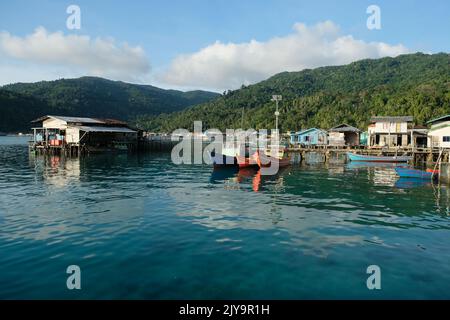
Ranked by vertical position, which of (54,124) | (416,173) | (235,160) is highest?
(54,124)

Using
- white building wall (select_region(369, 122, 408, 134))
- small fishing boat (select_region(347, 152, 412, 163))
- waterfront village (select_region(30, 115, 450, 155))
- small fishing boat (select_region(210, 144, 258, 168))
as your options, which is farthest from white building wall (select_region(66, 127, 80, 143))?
white building wall (select_region(369, 122, 408, 134))

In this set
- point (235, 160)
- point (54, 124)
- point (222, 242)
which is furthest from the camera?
point (54, 124)

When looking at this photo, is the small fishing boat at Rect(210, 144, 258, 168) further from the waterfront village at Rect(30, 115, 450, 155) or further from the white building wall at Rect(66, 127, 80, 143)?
the white building wall at Rect(66, 127, 80, 143)

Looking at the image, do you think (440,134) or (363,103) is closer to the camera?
(440,134)

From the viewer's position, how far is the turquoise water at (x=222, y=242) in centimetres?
1047

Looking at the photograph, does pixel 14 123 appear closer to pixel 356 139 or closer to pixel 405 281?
pixel 356 139

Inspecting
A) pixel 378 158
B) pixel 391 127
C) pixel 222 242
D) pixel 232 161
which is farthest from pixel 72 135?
pixel 391 127

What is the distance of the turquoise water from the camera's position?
10469 mm

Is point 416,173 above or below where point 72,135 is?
below

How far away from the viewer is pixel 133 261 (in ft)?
40.5

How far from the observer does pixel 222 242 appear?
14.6 metres

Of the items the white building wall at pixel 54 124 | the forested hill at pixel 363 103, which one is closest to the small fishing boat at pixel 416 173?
the white building wall at pixel 54 124

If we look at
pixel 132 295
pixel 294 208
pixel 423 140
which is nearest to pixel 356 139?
pixel 423 140

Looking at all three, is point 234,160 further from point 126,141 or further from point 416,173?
point 126,141
